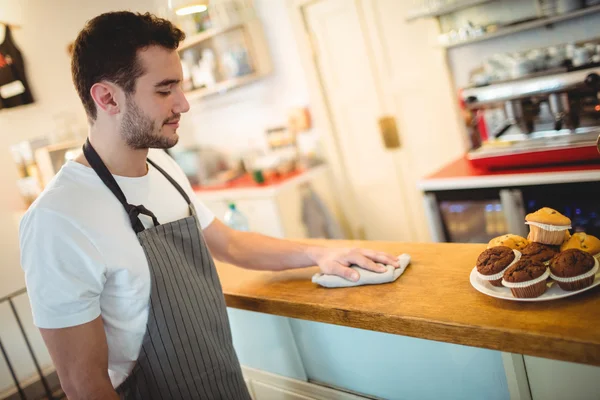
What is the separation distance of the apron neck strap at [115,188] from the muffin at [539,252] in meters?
0.89

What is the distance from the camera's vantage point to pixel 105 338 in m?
1.20

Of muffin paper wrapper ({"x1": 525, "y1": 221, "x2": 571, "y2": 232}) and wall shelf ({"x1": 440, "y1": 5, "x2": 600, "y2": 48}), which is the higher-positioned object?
wall shelf ({"x1": 440, "y1": 5, "x2": 600, "y2": 48})

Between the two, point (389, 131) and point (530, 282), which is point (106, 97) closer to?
point (530, 282)

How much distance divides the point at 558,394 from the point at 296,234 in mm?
3057

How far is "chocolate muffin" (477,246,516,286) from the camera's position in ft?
3.74

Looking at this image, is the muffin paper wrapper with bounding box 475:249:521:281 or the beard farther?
the beard

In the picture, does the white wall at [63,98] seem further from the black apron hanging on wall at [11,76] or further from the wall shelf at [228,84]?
the wall shelf at [228,84]

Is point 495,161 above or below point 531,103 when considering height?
below

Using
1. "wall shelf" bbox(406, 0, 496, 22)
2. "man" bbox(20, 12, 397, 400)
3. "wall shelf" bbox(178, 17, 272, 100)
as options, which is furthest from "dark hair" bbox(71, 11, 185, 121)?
"wall shelf" bbox(178, 17, 272, 100)

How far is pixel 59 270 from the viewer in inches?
45.4

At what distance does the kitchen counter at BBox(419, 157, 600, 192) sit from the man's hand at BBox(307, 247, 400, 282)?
4.28 ft

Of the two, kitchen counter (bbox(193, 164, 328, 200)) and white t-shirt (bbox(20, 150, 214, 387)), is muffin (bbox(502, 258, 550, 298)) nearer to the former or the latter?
white t-shirt (bbox(20, 150, 214, 387))

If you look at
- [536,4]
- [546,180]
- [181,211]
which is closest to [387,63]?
[536,4]

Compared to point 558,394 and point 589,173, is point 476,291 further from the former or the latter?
point 589,173
